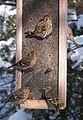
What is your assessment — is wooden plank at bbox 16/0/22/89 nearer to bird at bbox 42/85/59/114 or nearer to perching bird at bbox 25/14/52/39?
perching bird at bbox 25/14/52/39

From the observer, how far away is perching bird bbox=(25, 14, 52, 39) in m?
3.10

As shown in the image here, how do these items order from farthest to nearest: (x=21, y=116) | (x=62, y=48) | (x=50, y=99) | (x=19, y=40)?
(x=21, y=116), (x=19, y=40), (x=62, y=48), (x=50, y=99)

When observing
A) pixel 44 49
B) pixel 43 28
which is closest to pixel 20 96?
pixel 44 49

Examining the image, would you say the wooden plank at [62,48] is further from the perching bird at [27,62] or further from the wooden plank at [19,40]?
the wooden plank at [19,40]

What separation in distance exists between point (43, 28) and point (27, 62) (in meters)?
0.26

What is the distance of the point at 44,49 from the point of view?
322cm

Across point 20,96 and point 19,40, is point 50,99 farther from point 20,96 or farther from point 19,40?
point 19,40

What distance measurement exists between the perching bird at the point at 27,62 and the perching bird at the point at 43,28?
14 cm

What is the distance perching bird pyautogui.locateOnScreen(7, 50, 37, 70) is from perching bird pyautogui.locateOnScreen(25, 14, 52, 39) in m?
0.14

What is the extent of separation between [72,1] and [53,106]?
3351mm

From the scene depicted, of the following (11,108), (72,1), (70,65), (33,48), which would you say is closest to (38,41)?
(33,48)

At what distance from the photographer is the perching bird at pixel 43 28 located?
3100 millimetres

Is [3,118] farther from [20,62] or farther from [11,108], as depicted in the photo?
[20,62]

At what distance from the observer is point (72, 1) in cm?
620
